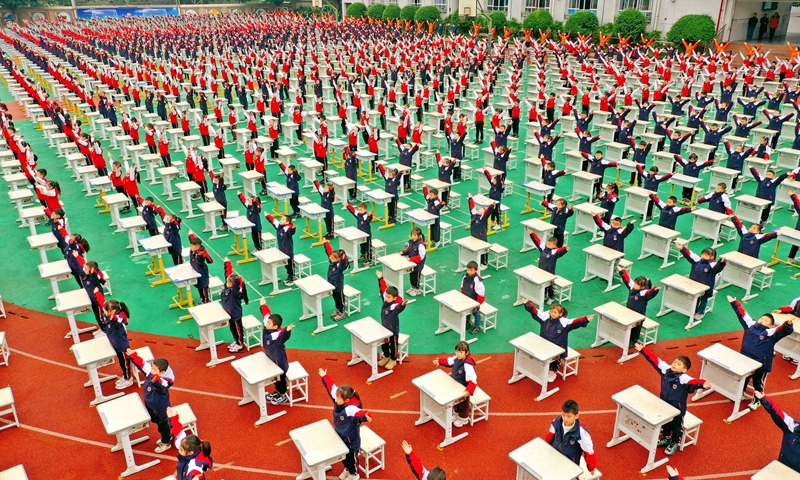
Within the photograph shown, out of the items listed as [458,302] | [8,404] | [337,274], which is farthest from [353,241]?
[8,404]

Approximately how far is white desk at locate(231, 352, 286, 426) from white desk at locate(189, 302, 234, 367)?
133cm

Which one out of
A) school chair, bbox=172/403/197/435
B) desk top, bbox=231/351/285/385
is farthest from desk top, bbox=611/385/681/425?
school chair, bbox=172/403/197/435

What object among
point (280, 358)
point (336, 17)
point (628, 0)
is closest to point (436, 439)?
point (280, 358)

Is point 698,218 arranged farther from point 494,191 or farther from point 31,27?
point 31,27

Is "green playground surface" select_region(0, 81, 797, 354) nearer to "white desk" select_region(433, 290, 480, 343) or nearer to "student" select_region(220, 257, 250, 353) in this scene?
"white desk" select_region(433, 290, 480, 343)

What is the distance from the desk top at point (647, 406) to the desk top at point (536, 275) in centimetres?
379

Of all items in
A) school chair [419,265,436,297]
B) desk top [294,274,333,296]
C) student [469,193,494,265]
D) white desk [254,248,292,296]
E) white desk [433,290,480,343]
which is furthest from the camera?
student [469,193,494,265]

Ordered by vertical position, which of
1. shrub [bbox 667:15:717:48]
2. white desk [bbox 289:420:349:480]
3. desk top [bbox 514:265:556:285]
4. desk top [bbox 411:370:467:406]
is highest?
shrub [bbox 667:15:717:48]

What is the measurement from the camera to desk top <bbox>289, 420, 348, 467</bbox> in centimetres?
810

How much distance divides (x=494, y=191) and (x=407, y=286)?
161 inches

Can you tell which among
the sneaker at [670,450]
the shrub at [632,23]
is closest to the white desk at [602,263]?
the sneaker at [670,450]

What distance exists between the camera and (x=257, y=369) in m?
10.0

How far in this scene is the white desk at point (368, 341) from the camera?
10.9 m

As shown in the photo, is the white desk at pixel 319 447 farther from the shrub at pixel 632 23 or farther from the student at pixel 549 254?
the shrub at pixel 632 23
